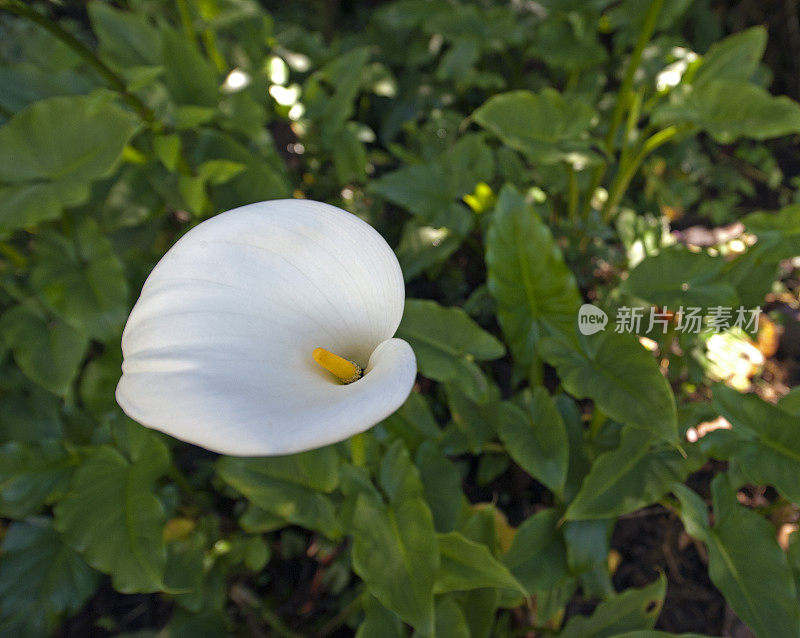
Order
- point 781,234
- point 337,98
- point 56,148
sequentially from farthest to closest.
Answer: point 337,98 → point 781,234 → point 56,148

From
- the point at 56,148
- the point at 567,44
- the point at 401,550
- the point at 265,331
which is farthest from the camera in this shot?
the point at 567,44

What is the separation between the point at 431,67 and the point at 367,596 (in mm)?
2040

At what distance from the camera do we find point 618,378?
0.96 meters

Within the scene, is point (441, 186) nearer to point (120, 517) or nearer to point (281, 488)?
point (281, 488)

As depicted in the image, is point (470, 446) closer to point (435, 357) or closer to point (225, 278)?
point (435, 357)

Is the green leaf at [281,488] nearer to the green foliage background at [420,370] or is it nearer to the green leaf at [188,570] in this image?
the green foliage background at [420,370]

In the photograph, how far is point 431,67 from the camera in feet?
7.14

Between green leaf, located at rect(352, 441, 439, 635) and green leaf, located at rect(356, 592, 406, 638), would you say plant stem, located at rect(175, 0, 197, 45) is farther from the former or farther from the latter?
green leaf, located at rect(356, 592, 406, 638)

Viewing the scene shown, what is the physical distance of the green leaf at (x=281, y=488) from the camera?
3.19 ft

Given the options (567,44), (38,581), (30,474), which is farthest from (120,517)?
(567,44)

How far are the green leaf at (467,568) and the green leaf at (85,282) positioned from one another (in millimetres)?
809

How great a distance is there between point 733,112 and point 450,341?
947 mm

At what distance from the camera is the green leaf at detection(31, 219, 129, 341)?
3.49ft

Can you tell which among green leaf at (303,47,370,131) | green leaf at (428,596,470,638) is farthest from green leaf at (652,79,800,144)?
green leaf at (428,596,470,638)
